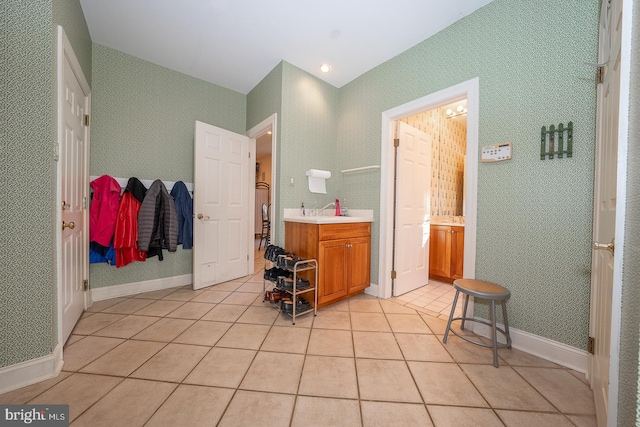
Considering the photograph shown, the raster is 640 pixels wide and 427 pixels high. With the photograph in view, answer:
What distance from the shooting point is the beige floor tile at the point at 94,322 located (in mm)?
1846

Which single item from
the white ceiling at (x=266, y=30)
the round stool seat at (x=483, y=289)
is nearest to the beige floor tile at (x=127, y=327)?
the round stool seat at (x=483, y=289)

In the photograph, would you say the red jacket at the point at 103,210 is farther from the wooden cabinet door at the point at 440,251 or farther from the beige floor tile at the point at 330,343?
the wooden cabinet door at the point at 440,251

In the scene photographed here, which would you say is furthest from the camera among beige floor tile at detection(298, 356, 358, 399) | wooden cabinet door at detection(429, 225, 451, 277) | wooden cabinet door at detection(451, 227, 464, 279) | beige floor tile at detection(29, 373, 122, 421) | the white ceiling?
Result: wooden cabinet door at detection(429, 225, 451, 277)

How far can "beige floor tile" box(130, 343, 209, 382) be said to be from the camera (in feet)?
4.44

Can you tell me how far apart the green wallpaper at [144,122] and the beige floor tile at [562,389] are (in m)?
3.47

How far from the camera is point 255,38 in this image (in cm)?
234

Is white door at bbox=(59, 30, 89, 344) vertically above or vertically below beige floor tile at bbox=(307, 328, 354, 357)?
above

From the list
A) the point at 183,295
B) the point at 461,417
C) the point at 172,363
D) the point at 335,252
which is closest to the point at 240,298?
the point at 183,295

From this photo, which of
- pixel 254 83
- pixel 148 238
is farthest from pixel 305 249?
pixel 254 83

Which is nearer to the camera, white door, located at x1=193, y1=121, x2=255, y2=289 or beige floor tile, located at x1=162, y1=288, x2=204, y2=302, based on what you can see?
beige floor tile, located at x1=162, y1=288, x2=204, y2=302

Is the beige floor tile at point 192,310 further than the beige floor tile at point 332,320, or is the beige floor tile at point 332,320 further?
the beige floor tile at point 192,310

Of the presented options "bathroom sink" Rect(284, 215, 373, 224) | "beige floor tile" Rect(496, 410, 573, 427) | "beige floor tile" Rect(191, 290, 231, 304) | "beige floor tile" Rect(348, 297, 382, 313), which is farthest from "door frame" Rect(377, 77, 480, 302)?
"beige floor tile" Rect(191, 290, 231, 304)

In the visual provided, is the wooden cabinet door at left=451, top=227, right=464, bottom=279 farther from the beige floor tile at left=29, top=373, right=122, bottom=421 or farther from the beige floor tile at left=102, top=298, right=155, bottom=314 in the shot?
the beige floor tile at left=102, top=298, right=155, bottom=314

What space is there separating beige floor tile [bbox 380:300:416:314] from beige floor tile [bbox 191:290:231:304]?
69.4 inches
